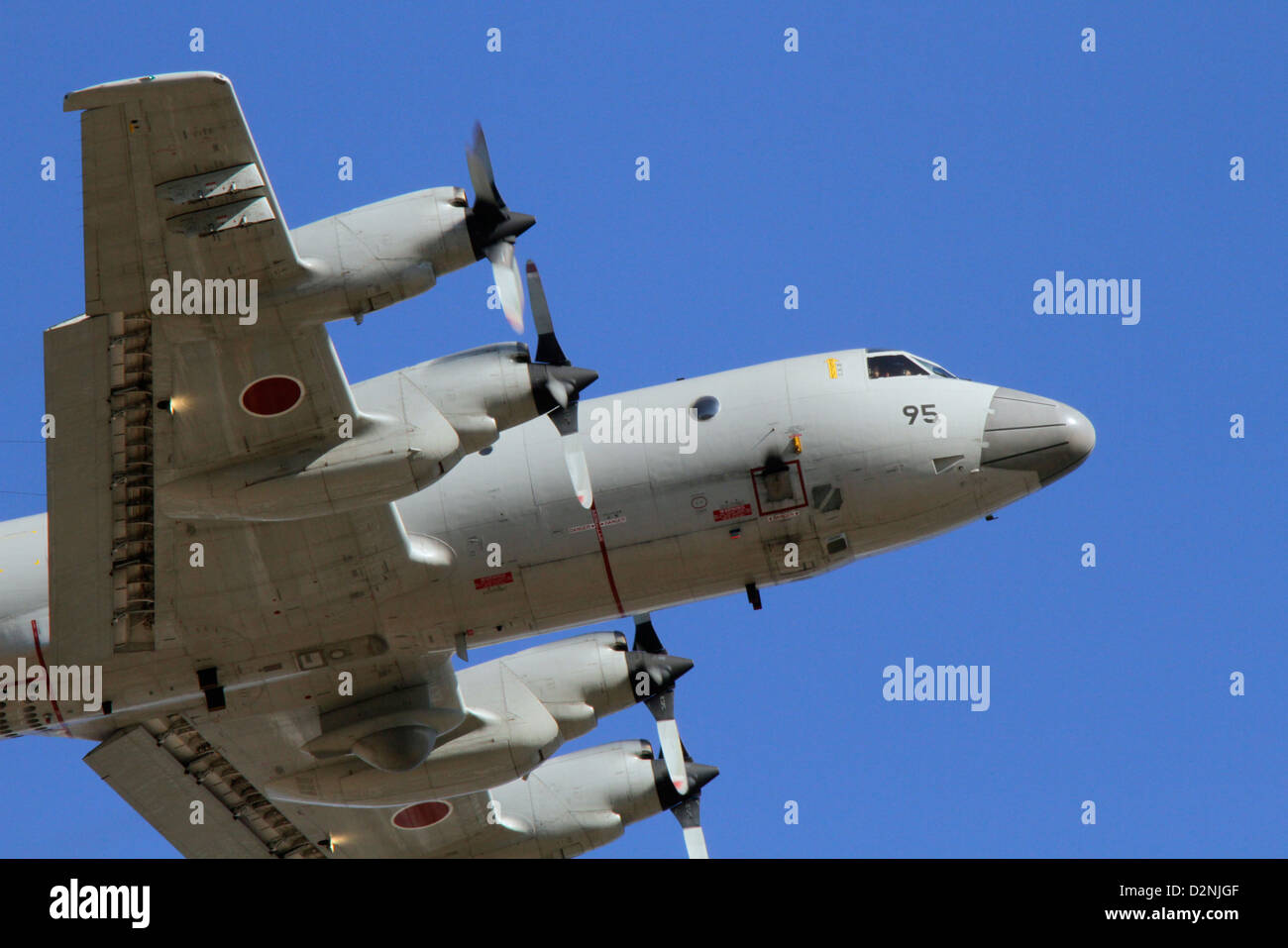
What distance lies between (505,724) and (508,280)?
8.16 metres

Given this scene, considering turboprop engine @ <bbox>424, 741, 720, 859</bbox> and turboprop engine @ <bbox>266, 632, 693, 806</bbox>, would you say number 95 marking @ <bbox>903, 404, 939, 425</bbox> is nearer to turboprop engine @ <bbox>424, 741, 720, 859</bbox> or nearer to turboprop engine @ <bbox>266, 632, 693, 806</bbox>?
turboprop engine @ <bbox>266, 632, 693, 806</bbox>

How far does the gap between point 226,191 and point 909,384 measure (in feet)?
35.7

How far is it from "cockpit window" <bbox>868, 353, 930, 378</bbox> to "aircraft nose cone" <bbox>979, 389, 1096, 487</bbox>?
1363 mm

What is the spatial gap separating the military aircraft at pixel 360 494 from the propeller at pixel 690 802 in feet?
3.34

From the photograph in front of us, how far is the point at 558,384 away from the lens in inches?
883

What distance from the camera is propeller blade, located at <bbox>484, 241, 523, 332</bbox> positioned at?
21250 mm

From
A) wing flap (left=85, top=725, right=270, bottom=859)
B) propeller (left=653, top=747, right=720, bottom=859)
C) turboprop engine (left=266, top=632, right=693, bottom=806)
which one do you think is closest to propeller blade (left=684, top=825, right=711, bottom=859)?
propeller (left=653, top=747, right=720, bottom=859)

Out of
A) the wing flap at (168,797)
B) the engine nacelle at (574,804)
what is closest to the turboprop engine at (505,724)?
the wing flap at (168,797)

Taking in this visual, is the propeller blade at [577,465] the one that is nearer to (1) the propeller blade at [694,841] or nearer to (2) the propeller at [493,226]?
(2) the propeller at [493,226]

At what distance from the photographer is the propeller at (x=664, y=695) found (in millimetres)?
27625

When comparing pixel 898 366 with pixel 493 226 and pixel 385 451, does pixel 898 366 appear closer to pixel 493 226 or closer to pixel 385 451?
pixel 493 226

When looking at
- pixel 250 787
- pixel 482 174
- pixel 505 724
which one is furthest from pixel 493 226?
pixel 250 787
